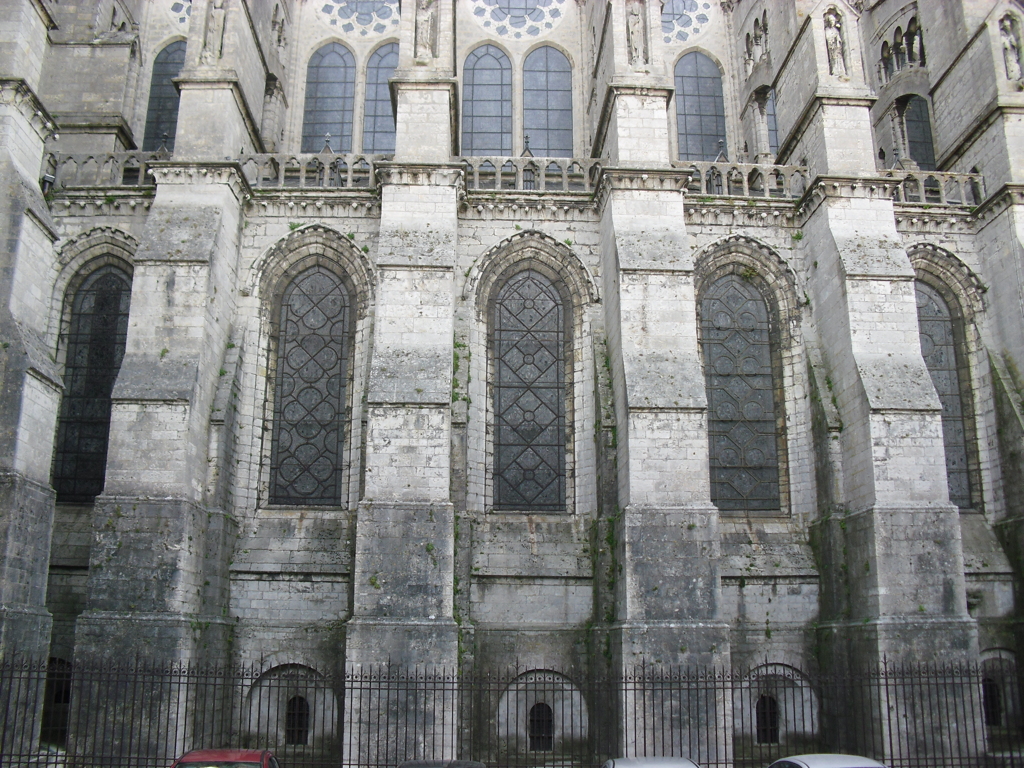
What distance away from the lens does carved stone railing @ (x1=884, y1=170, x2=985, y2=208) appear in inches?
693

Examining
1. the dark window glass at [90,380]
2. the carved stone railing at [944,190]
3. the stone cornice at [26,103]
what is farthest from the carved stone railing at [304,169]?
the carved stone railing at [944,190]

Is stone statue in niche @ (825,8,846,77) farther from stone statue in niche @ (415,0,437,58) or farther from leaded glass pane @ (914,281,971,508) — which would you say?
stone statue in niche @ (415,0,437,58)

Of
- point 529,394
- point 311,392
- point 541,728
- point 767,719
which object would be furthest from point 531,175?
point 767,719

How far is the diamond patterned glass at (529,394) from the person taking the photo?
15.9 meters

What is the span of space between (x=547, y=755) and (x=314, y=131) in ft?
50.4

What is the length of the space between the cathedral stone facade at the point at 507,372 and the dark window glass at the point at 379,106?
2926 millimetres

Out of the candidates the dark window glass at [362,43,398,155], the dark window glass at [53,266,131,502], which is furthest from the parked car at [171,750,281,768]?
the dark window glass at [362,43,398,155]

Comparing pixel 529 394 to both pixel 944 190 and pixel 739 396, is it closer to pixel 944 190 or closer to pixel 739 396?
pixel 739 396

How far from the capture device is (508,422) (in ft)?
52.9

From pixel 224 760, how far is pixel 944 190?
54.6 ft

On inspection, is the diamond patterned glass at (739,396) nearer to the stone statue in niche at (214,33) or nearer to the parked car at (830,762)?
the parked car at (830,762)

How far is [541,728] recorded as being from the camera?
46.9ft

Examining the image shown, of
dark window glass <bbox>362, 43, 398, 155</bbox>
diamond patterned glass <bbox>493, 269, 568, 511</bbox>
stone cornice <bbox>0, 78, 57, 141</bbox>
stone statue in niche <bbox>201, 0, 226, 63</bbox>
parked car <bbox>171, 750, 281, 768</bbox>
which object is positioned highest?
dark window glass <bbox>362, 43, 398, 155</bbox>

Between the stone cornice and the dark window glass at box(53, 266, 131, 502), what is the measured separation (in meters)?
2.82
